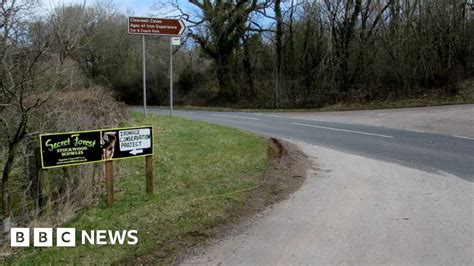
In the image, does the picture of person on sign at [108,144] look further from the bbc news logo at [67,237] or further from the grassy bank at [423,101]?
the grassy bank at [423,101]

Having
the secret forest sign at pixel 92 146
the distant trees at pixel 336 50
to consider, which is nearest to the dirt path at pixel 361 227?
the secret forest sign at pixel 92 146

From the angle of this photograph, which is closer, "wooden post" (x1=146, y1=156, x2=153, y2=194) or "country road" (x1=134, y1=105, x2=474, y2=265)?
"country road" (x1=134, y1=105, x2=474, y2=265)

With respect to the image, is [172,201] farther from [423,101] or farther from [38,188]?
[423,101]

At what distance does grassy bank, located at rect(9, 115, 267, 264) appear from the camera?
450 centimetres

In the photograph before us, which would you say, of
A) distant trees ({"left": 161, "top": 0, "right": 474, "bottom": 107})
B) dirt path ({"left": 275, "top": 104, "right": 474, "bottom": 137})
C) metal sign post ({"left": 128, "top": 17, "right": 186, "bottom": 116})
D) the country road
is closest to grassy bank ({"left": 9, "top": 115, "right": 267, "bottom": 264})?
the country road

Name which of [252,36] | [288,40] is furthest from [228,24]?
[288,40]

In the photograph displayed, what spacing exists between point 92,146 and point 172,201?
135cm

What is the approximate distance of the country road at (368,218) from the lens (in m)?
4.34

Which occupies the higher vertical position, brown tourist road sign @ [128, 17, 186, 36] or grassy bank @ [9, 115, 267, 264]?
brown tourist road sign @ [128, 17, 186, 36]

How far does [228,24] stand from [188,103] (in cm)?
827

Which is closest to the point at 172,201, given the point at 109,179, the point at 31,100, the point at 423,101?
the point at 109,179

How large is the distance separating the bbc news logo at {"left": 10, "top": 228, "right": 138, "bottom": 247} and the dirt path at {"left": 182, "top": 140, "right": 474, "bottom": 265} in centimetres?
92

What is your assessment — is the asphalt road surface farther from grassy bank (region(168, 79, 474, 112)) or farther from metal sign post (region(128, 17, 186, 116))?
grassy bank (region(168, 79, 474, 112))

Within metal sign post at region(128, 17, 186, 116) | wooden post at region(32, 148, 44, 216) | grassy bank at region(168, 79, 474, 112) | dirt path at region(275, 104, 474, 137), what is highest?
metal sign post at region(128, 17, 186, 116)
